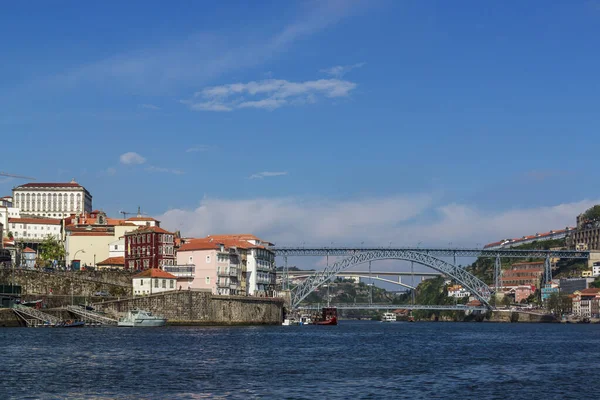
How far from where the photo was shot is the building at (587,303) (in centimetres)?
18100

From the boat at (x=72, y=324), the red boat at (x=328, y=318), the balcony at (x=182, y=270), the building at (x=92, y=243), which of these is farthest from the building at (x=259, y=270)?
the boat at (x=72, y=324)

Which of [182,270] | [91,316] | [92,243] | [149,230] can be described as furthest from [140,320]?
[92,243]

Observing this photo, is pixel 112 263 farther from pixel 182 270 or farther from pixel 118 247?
pixel 182 270

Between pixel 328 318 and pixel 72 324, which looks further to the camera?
pixel 328 318

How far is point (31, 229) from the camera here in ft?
548

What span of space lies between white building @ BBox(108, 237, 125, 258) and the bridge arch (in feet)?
119

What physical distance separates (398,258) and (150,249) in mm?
64662

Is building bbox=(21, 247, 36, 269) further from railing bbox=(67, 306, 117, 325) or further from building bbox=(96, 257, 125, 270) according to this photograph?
railing bbox=(67, 306, 117, 325)

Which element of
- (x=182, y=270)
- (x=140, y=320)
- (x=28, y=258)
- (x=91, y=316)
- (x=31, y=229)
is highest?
(x=31, y=229)

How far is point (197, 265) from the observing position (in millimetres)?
110250

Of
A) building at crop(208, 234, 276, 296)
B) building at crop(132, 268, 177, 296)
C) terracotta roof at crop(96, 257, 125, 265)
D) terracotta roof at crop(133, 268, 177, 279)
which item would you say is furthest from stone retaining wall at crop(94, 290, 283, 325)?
terracotta roof at crop(96, 257, 125, 265)

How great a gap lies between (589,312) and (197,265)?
106 metres

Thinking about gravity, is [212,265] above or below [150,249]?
below

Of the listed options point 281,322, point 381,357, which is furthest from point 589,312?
point 381,357
